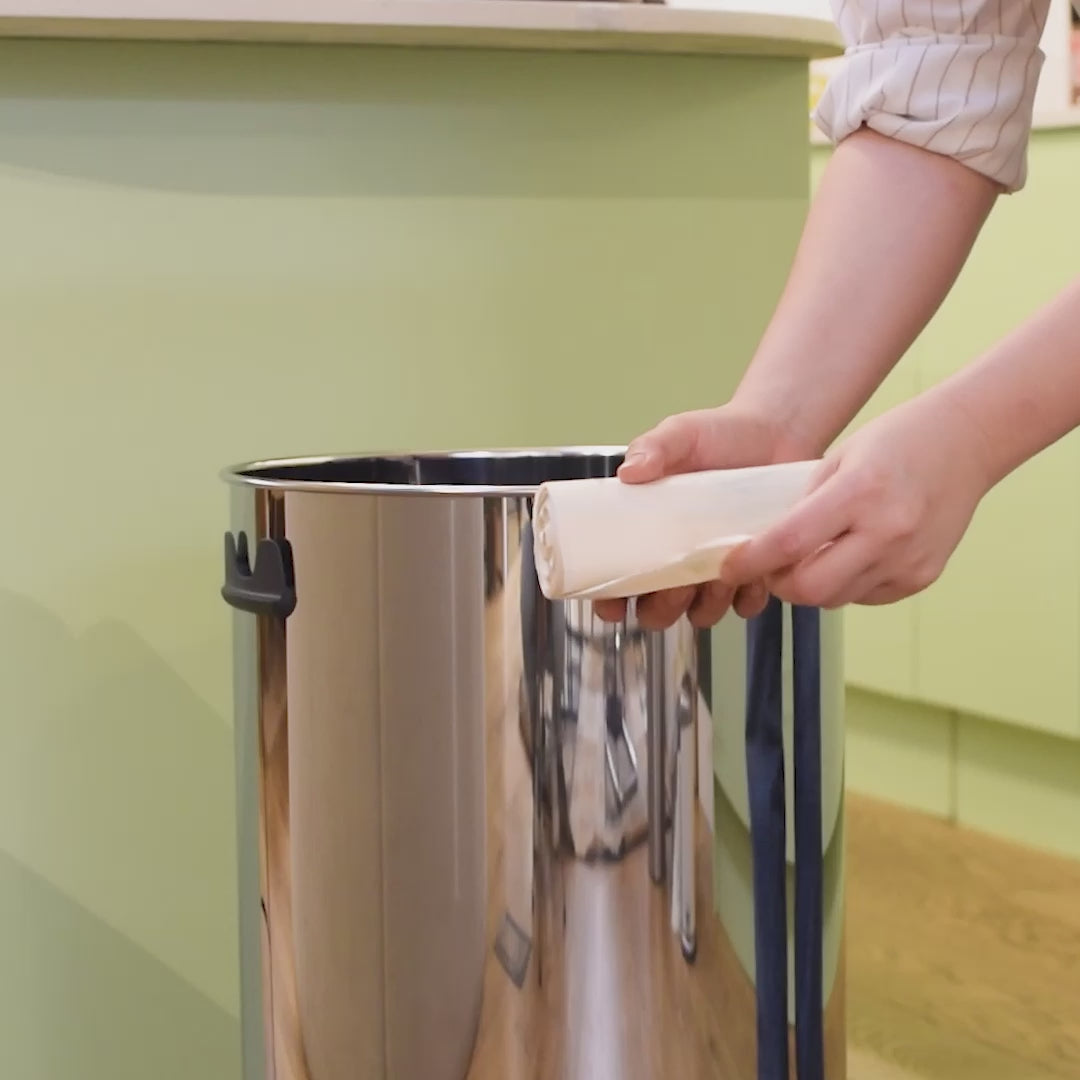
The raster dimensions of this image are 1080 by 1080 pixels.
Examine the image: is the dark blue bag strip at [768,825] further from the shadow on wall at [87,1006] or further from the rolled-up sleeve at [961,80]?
the shadow on wall at [87,1006]

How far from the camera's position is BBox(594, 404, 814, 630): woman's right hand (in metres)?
0.65

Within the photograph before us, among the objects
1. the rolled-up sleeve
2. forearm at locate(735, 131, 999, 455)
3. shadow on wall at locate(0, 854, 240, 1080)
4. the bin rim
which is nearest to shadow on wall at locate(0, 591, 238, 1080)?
shadow on wall at locate(0, 854, 240, 1080)

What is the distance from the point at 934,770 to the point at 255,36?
4.49ft

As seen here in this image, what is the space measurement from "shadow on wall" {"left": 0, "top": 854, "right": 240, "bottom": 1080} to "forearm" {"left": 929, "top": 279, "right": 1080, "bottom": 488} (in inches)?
25.3

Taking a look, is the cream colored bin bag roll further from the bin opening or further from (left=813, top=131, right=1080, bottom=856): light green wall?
(left=813, top=131, right=1080, bottom=856): light green wall

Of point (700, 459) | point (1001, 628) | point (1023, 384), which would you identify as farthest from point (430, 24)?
point (1001, 628)

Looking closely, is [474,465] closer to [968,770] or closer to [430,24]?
[430,24]

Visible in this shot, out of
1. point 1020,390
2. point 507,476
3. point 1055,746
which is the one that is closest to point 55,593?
point 507,476

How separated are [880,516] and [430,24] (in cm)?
50

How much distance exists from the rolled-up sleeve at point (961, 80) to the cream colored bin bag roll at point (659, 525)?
267 mm

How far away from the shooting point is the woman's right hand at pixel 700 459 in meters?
0.65

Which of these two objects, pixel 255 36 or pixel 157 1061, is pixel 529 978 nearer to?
pixel 157 1061

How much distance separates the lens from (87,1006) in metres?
1.00

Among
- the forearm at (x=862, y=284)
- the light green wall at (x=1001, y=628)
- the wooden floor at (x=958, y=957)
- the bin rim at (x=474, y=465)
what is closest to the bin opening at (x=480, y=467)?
the bin rim at (x=474, y=465)
